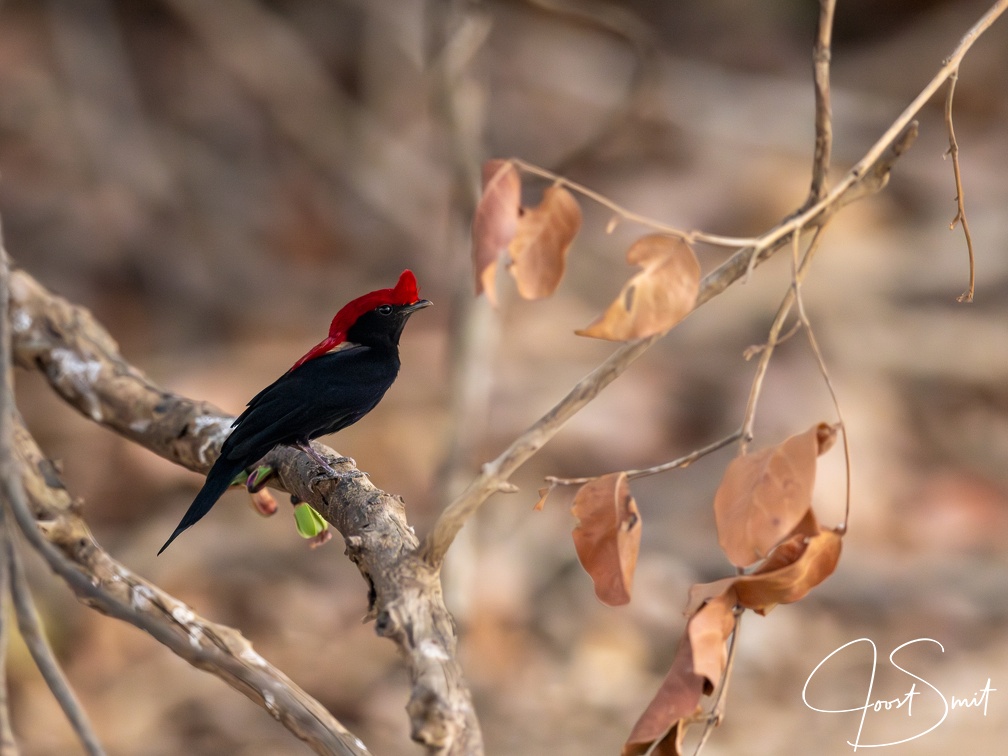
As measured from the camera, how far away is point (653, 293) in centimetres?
112

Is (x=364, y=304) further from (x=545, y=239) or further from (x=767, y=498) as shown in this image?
(x=767, y=498)

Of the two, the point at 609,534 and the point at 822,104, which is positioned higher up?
the point at 822,104

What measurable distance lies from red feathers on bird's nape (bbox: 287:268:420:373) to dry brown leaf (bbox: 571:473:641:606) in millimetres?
750

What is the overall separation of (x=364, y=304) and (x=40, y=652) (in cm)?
110

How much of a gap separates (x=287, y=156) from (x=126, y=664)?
4252 millimetres

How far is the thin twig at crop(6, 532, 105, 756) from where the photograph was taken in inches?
36.8

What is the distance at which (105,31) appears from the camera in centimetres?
713

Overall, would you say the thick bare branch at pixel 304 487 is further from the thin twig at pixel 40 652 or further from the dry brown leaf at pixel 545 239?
the dry brown leaf at pixel 545 239

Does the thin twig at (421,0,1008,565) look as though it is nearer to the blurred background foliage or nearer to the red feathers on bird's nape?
the red feathers on bird's nape

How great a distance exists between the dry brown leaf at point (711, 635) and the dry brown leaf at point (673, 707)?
0.02 metres

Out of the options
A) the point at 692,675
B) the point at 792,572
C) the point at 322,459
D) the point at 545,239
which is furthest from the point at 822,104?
the point at 322,459

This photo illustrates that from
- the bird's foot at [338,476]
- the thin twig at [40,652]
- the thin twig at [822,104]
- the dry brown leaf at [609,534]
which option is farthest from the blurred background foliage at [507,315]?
the thin twig at [40,652]

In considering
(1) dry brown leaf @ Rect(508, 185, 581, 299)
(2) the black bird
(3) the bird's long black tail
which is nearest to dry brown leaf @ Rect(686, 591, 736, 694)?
(1) dry brown leaf @ Rect(508, 185, 581, 299)

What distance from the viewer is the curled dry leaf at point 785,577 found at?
1223 mm
